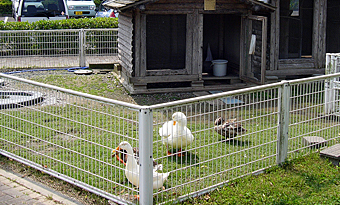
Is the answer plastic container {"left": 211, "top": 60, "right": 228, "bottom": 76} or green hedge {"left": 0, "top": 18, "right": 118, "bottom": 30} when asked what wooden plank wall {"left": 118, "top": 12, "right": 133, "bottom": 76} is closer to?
plastic container {"left": 211, "top": 60, "right": 228, "bottom": 76}

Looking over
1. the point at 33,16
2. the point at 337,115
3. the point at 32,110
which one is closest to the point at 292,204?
the point at 337,115

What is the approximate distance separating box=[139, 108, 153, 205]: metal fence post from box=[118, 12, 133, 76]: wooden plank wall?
6.71m

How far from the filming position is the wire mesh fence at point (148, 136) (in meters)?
4.82

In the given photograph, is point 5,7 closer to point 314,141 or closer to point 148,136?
point 314,141

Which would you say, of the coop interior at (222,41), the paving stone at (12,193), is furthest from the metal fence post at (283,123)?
the coop interior at (222,41)

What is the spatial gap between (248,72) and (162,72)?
2.21m

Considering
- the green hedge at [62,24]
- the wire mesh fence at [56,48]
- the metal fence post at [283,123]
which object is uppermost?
the green hedge at [62,24]

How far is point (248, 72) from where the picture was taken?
11.7 m

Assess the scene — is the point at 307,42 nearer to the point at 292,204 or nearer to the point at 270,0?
the point at 270,0

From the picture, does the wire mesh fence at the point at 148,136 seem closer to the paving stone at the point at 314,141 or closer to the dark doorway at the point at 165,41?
the paving stone at the point at 314,141

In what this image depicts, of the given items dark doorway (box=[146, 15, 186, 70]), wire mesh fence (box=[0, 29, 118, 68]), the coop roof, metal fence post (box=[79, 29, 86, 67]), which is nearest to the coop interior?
dark doorway (box=[146, 15, 186, 70])

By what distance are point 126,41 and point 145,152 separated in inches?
297

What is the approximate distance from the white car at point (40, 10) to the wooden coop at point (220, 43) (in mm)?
7040

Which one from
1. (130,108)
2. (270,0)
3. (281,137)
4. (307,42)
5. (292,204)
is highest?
(270,0)
